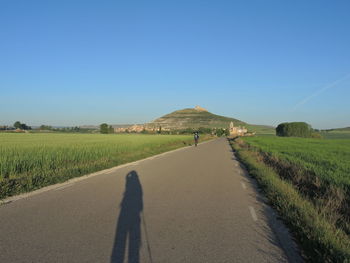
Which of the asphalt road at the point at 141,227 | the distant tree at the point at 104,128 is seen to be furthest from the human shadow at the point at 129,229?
the distant tree at the point at 104,128

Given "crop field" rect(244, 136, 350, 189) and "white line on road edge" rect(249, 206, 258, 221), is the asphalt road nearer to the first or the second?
"white line on road edge" rect(249, 206, 258, 221)

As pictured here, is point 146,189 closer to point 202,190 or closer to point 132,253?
point 202,190

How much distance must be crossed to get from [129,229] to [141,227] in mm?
236

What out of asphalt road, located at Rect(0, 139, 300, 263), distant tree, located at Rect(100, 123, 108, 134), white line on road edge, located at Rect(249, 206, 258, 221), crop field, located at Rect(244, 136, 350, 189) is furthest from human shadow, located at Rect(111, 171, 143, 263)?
distant tree, located at Rect(100, 123, 108, 134)

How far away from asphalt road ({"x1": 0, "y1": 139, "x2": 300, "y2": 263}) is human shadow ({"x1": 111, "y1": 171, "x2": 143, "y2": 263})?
0.05 feet

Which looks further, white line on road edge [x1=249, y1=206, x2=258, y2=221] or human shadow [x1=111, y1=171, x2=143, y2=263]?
white line on road edge [x1=249, y1=206, x2=258, y2=221]

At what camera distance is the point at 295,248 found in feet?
13.9

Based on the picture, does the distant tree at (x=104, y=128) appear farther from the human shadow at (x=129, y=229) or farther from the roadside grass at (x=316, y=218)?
the human shadow at (x=129, y=229)

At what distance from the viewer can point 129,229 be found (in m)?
4.89

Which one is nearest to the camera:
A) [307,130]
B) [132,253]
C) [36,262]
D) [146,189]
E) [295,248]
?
[36,262]

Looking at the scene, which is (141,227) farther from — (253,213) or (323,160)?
(323,160)

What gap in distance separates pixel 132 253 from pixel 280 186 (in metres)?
6.33

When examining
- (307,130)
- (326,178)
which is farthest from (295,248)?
(307,130)

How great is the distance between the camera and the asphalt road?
3.94m
